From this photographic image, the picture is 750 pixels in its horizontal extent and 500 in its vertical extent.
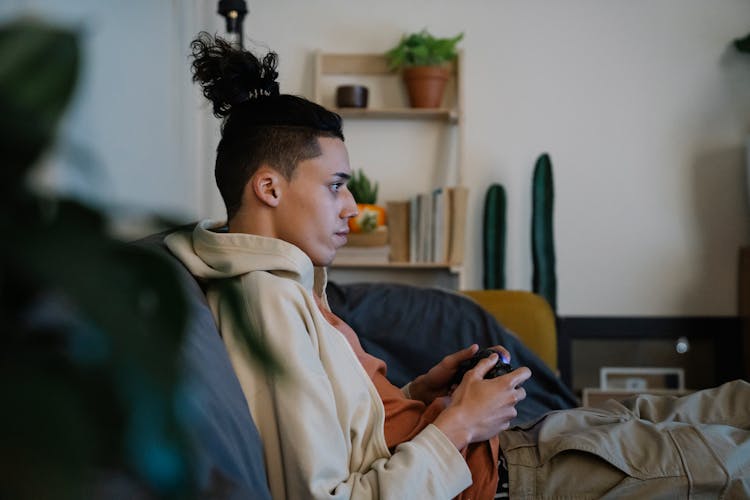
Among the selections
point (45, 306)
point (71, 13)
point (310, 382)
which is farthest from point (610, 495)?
point (71, 13)

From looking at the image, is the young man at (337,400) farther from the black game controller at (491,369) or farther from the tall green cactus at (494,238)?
the tall green cactus at (494,238)

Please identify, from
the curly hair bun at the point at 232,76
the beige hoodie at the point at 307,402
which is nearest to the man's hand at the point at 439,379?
the beige hoodie at the point at 307,402

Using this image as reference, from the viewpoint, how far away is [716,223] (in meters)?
3.78

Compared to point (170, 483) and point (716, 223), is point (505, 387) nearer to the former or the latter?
point (170, 483)

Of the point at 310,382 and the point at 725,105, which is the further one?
the point at 725,105

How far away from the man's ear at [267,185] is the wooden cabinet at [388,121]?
2339 mm

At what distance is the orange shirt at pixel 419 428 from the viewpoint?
130 centimetres

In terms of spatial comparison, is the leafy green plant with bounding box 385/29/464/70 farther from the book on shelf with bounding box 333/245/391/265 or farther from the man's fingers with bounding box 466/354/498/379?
the man's fingers with bounding box 466/354/498/379

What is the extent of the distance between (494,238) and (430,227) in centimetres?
29

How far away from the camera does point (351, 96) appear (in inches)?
145

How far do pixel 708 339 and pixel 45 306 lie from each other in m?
3.86

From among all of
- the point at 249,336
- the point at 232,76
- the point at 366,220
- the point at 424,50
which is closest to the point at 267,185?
the point at 232,76

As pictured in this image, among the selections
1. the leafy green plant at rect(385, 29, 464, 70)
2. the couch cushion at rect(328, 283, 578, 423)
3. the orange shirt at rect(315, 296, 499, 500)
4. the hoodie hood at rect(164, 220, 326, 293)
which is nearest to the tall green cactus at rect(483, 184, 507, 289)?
the leafy green plant at rect(385, 29, 464, 70)

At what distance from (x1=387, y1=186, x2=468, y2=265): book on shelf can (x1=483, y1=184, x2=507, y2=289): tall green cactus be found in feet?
0.38
